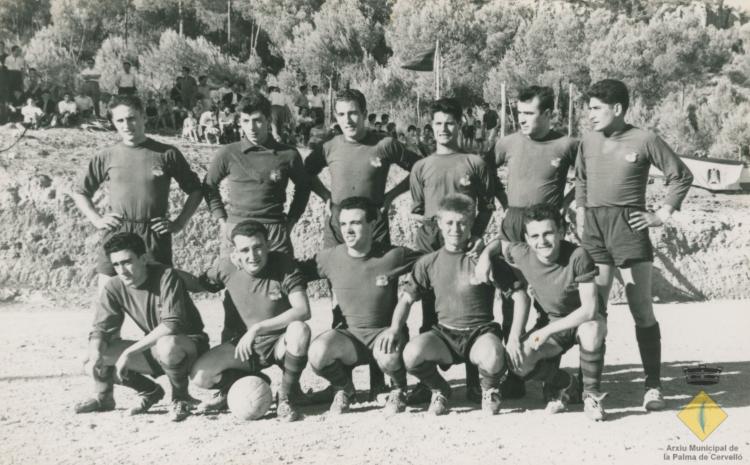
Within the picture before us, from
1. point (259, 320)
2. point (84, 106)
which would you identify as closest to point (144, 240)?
point (259, 320)

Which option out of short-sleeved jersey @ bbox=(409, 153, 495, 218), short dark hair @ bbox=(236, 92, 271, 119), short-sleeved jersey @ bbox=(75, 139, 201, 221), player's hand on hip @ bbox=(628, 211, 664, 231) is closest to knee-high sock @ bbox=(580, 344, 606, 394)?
player's hand on hip @ bbox=(628, 211, 664, 231)

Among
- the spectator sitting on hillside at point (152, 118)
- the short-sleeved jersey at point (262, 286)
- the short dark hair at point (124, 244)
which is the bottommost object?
the short-sleeved jersey at point (262, 286)

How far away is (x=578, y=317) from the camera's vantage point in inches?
183

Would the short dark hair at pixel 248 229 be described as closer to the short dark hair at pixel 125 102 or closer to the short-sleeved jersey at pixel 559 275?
the short dark hair at pixel 125 102

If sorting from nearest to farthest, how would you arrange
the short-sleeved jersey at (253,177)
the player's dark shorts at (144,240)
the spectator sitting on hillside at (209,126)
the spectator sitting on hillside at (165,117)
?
the player's dark shorts at (144,240) → the short-sleeved jersey at (253,177) → the spectator sitting on hillside at (209,126) → the spectator sitting on hillside at (165,117)

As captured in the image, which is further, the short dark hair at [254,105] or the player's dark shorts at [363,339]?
the short dark hair at [254,105]

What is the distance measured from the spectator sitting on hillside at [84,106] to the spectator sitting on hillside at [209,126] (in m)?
1.96

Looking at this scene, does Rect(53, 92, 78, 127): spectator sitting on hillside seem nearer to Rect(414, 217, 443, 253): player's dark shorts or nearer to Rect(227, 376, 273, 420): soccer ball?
Rect(414, 217, 443, 253): player's dark shorts

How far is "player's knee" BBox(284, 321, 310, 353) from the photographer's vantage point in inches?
183

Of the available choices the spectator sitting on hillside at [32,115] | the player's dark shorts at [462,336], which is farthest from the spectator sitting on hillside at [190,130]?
the player's dark shorts at [462,336]

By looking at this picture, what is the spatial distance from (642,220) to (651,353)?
858 mm

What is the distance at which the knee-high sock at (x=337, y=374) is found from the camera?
187 inches

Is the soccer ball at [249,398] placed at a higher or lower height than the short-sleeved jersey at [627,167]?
lower

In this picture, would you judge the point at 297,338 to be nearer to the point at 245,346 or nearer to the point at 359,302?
the point at 245,346
